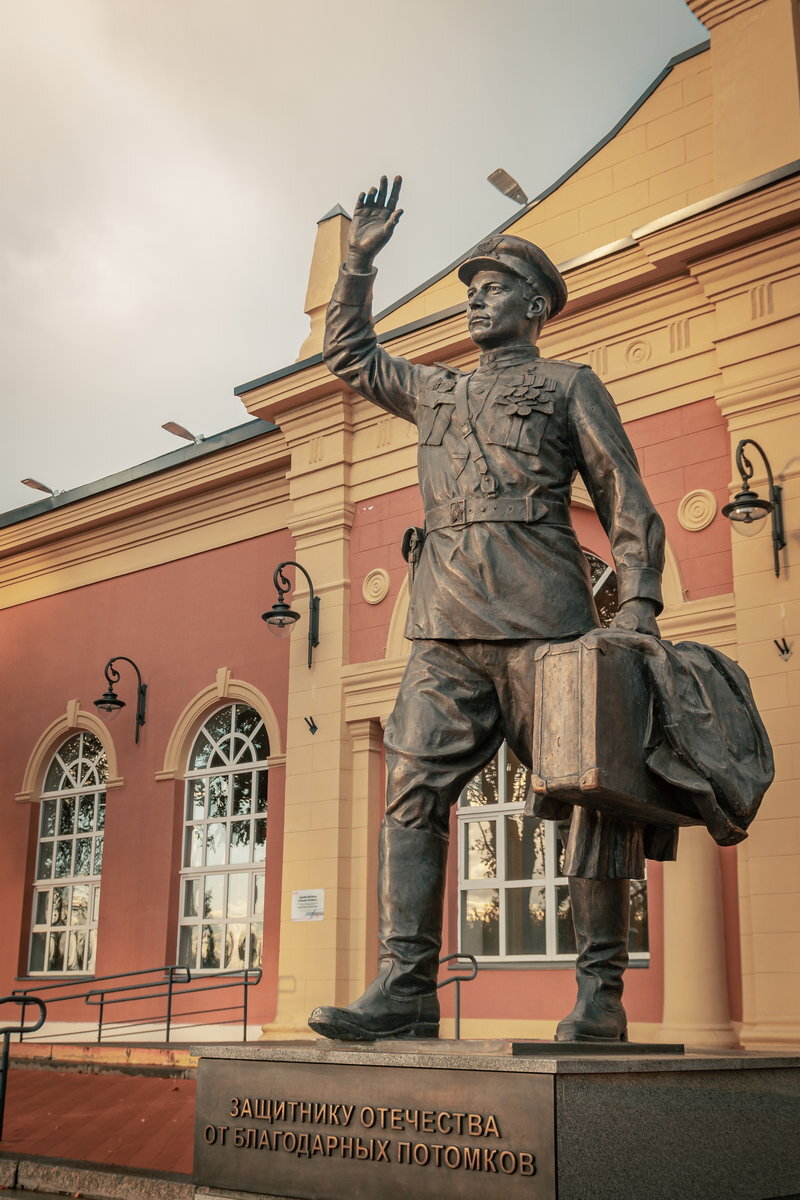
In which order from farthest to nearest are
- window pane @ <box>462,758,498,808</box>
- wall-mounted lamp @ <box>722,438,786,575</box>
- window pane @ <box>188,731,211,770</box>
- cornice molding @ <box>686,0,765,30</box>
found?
window pane @ <box>188,731,211,770</box> < window pane @ <box>462,758,498,808</box> < cornice molding @ <box>686,0,765,30</box> < wall-mounted lamp @ <box>722,438,786,575</box>

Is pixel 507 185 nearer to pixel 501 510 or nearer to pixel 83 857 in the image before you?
pixel 83 857

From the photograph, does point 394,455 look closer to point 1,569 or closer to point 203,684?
point 203,684

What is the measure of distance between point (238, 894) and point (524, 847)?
3.59 meters

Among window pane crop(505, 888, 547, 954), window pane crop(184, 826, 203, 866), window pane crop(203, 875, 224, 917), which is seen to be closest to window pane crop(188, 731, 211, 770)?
window pane crop(184, 826, 203, 866)

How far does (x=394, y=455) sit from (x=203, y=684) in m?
3.40

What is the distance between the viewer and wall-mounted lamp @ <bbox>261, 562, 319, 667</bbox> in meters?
11.4

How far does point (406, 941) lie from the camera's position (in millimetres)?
3752

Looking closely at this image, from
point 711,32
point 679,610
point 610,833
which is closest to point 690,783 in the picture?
point 610,833

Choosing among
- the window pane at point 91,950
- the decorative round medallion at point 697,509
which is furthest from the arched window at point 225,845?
the decorative round medallion at point 697,509

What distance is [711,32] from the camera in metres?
10.8

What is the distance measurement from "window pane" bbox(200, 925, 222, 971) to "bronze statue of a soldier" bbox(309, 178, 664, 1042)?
9.99 m

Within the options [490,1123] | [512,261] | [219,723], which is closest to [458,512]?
[512,261]

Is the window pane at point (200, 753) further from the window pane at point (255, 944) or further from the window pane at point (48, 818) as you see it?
the window pane at point (48, 818)

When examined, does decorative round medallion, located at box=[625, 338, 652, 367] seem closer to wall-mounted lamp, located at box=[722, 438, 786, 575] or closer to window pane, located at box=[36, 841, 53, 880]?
wall-mounted lamp, located at box=[722, 438, 786, 575]
